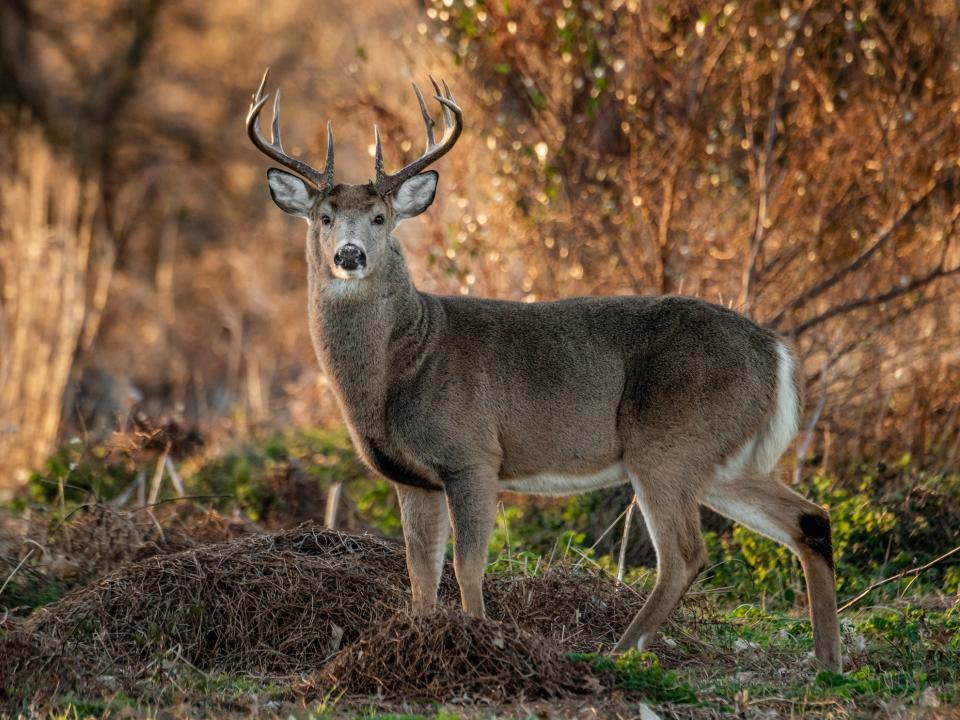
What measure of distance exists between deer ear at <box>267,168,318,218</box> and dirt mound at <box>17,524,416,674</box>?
1.68m

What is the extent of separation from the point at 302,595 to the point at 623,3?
541 centimetres

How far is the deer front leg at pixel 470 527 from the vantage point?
6.17m

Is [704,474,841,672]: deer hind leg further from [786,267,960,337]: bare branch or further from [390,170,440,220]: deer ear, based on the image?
[786,267,960,337]: bare branch

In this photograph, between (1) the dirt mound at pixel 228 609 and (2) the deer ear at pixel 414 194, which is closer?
(1) the dirt mound at pixel 228 609

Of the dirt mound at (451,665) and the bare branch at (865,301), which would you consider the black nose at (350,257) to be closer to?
the dirt mound at (451,665)

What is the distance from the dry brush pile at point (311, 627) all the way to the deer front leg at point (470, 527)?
0.37 ft

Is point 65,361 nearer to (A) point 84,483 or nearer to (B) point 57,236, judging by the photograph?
(B) point 57,236

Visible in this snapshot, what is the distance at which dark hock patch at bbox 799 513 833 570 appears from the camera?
6129 millimetres

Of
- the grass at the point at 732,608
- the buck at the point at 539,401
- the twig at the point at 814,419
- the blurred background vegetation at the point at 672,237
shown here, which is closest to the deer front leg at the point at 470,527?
the buck at the point at 539,401

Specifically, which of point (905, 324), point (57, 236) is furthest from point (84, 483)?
point (905, 324)

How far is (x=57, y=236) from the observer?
41.1 ft

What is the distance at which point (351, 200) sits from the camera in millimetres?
6512

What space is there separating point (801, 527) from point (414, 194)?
2.43 m

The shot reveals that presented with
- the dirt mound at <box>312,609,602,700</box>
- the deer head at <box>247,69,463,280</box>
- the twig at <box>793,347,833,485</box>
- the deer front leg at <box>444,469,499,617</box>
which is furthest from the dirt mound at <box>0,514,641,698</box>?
the twig at <box>793,347,833,485</box>
